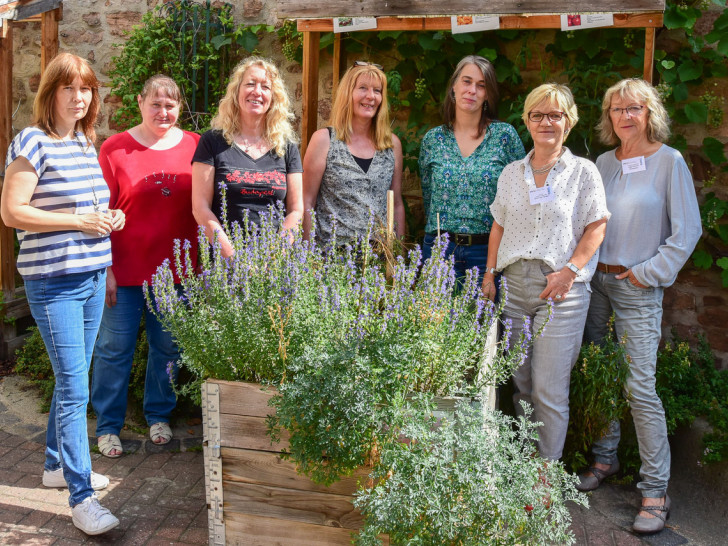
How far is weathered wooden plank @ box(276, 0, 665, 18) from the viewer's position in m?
Answer: 3.56

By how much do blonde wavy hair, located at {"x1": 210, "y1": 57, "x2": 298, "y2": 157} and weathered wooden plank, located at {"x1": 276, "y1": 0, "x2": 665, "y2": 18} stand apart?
2.34 feet

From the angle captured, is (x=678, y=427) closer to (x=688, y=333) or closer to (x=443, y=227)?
(x=688, y=333)

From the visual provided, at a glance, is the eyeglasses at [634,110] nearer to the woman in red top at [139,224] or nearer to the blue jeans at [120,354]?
the woman in red top at [139,224]

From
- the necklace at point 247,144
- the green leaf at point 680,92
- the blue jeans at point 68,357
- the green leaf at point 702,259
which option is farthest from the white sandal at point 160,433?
the green leaf at point 680,92

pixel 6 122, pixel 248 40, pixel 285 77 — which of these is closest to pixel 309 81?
pixel 285 77

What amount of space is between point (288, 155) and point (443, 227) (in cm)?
92

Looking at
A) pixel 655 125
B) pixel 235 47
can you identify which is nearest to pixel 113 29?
pixel 235 47

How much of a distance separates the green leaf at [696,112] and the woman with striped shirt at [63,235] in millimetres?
3273

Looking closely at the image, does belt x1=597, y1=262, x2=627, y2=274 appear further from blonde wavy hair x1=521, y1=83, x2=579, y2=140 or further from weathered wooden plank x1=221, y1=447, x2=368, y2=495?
weathered wooden plank x1=221, y1=447, x2=368, y2=495

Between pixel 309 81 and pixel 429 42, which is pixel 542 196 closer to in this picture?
pixel 429 42

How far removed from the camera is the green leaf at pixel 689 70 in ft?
12.9

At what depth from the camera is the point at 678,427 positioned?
3.80 meters

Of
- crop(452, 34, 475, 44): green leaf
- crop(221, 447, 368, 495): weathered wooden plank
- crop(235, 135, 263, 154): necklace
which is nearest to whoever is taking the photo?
crop(221, 447, 368, 495): weathered wooden plank

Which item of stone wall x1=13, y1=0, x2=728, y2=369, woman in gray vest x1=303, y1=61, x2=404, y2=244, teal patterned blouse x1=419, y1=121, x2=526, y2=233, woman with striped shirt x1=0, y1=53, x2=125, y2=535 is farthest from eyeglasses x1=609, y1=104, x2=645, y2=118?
woman with striped shirt x1=0, y1=53, x2=125, y2=535
